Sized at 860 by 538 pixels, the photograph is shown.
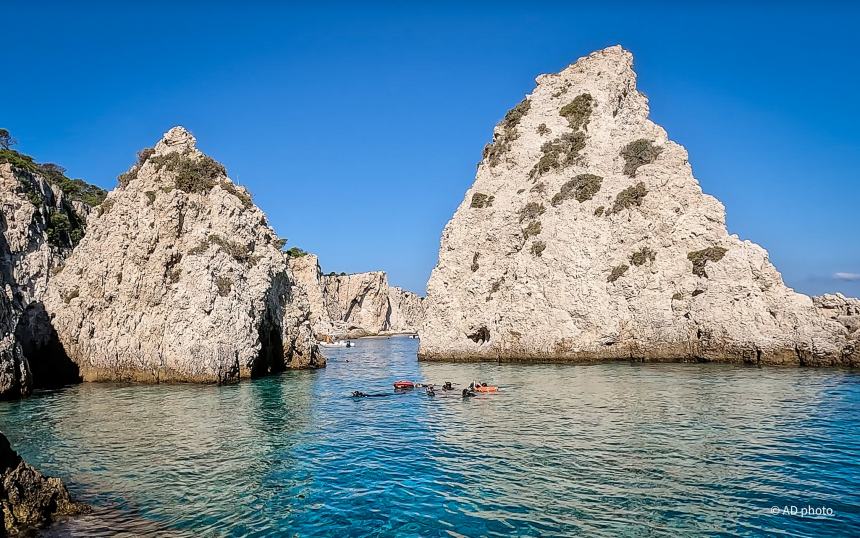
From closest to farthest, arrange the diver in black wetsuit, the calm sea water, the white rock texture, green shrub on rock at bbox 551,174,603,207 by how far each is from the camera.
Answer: the calm sea water
the white rock texture
the diver in black wetsuit
green shrub on rock at bbox 551,174,603,207

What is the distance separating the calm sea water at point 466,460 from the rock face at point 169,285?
6075 millimetres

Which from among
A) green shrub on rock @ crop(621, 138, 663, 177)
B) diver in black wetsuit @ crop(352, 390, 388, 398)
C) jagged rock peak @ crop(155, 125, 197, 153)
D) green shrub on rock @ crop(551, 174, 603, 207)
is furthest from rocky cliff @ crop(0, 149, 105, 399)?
green shrub on rock @ crop(621, 138, 663, 177)

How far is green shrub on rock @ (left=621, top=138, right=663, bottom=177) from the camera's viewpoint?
1977 inches

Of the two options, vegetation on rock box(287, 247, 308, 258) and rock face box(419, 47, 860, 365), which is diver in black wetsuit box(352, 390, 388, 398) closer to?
rock face box(419, 47, 860, 365)

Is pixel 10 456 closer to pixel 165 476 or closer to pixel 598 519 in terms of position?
pixel 165 476

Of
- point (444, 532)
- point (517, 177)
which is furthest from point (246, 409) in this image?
point (517, 177)

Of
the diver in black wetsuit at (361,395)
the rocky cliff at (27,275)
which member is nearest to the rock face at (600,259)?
the diver in black wetsuit at (361,395)

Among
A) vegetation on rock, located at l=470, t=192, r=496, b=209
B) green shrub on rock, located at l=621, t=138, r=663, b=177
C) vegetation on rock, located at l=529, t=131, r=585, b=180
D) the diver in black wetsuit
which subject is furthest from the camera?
vegetation on rock, located at l=470, t=192, r=496, b=209

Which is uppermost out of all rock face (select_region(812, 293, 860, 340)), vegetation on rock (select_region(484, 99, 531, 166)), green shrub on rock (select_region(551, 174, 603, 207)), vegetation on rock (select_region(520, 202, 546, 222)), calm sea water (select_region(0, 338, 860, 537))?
vegetation on rock (select_region(484, 99, 531, 166))

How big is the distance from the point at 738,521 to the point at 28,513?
14.5 meters

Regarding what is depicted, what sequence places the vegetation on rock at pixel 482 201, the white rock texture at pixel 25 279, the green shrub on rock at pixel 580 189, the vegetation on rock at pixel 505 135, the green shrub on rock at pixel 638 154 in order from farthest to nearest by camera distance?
1. the vegetation on rock at pixel 505 135
2. the vegetation on rock at pixel 482 201
3. the green shrub on rock at pixel 580 189
4. the green shrub on rock at pixel 638 154
5. the white rock texture at pixel 25 279

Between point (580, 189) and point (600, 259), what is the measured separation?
25.6 feet

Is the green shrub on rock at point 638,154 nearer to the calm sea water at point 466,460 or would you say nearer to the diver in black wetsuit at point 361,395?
the calm sea water at point 466,460

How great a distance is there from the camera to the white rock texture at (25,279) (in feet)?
96.8
